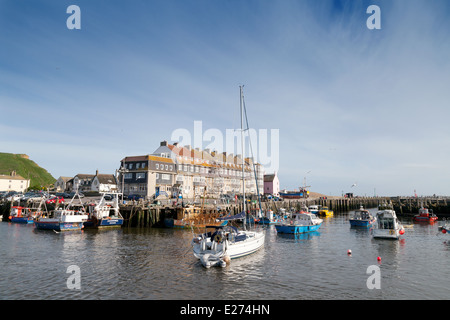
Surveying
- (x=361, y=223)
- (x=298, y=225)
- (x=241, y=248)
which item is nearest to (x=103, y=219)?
(x=241, y=248)

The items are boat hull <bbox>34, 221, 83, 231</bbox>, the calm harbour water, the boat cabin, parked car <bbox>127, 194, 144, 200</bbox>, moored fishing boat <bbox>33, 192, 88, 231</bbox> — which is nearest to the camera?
the calm harbour water

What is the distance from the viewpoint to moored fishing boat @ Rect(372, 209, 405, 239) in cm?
3869

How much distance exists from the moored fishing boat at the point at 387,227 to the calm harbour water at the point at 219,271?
2131 mm

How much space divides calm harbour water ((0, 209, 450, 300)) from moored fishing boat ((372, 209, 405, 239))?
2131 millimetres

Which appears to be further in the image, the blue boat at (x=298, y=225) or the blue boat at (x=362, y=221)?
the blue boat at (x=362, y=221)

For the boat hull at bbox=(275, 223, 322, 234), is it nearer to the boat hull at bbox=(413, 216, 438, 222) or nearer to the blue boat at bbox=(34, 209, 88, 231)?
the blue boat at bbox=(34, 209, 88, 231)

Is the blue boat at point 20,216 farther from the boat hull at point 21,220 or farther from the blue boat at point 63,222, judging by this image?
the blue boat at point 63,222

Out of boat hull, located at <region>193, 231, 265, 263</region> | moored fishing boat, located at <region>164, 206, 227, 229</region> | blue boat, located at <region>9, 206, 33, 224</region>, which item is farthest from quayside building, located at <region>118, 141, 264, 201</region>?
boat hull, located at <region>193, 231, 265, 263</region>

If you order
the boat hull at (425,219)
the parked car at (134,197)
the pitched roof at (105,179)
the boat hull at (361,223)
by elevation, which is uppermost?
the pitched roof at (105,179)

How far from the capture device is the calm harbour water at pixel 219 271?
18.1 meters

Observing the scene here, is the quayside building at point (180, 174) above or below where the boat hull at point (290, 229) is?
above

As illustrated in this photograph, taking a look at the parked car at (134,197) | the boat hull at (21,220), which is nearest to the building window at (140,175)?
the parked car at (134,197)

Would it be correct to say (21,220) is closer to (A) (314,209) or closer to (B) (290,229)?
(B) (290,229)

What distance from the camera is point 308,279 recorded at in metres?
21.0
